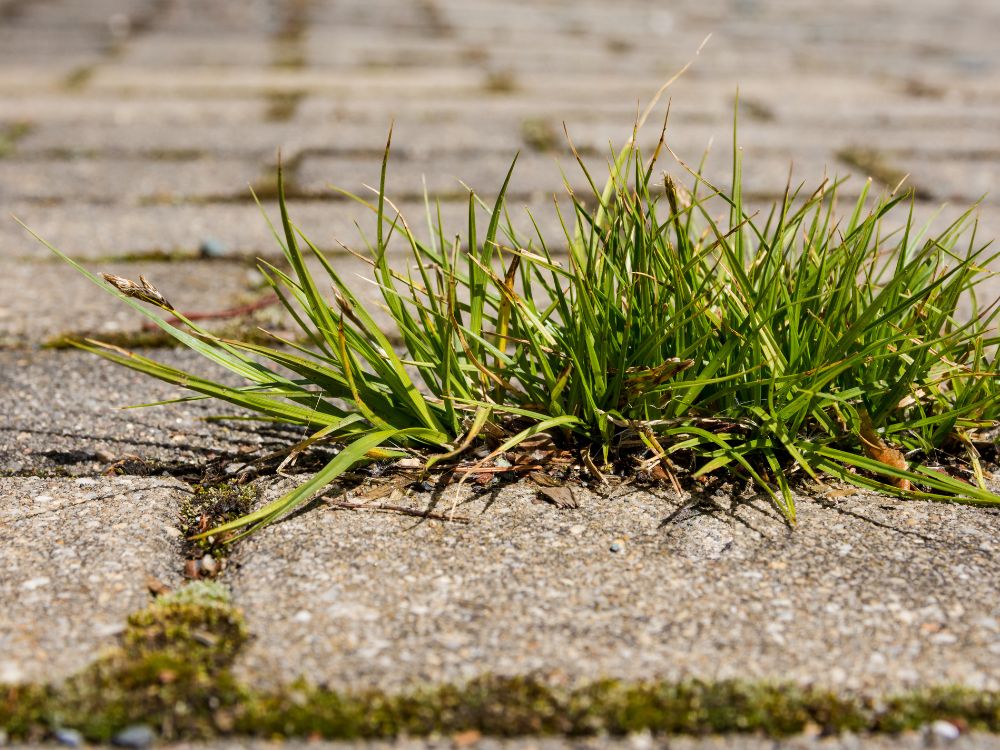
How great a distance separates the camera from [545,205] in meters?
2.65

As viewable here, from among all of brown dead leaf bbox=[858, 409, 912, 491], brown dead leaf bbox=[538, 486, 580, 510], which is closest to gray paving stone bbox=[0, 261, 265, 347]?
brown dead leaf bbox=[538, 486, 580, 510]

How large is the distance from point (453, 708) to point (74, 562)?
1.52ft

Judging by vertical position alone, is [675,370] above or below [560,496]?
above

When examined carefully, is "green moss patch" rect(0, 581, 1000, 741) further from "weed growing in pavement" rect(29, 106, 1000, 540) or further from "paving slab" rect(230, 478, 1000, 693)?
"weed growing in pavement" rect(29, 106, 1000, 540)

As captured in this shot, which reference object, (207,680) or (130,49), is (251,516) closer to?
(207,680)

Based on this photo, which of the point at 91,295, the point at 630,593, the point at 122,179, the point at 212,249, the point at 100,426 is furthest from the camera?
the point at 122,179

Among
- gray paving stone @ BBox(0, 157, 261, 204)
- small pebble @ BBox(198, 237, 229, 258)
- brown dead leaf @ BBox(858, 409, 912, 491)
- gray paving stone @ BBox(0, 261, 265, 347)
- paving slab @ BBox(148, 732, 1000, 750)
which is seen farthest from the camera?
gray paving stone @ BBox(0, 157, 261, 204)

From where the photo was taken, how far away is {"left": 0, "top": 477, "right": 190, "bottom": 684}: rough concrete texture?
0.95 metres

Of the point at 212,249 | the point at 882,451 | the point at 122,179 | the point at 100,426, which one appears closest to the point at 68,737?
the point at 100,426

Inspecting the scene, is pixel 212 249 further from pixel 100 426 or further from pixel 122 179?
pixel 100 426

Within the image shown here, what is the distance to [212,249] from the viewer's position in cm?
227

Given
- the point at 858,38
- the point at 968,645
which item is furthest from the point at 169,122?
the point at 858,38

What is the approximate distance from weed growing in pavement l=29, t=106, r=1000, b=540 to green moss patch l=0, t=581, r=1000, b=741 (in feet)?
0.96

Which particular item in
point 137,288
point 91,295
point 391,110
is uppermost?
point 137,288
